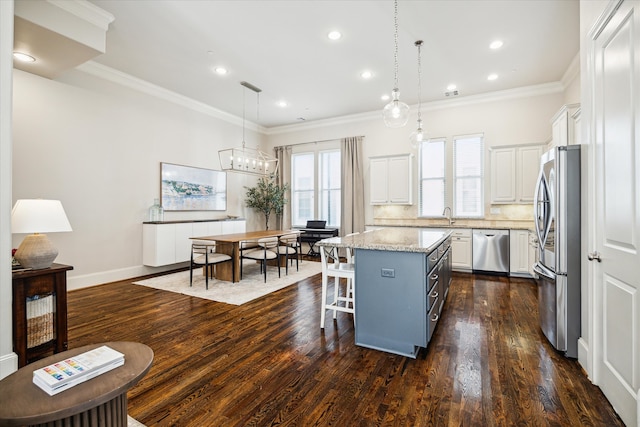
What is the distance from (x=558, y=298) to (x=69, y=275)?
6.15 metres

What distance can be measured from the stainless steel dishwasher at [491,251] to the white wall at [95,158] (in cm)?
590

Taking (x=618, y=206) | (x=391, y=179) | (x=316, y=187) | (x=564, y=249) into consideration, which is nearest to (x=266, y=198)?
(x=316, y=187)

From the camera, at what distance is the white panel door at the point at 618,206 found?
5.47ft

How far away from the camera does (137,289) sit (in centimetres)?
460

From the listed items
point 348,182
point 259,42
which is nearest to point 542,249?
point 259,42

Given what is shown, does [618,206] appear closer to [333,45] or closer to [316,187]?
[333,45]

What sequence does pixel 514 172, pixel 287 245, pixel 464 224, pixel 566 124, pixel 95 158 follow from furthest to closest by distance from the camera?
pixel 464 224 < pixel 514 172 < pixel 287 245 < pixel 95 158 < pixel 566 124

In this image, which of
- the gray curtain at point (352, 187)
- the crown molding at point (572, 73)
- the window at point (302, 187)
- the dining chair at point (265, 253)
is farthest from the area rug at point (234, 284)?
the crown molding at point (572, 73)

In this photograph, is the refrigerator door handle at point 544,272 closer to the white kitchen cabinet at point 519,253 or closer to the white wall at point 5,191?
the white kitchen cabinet at point 519,253

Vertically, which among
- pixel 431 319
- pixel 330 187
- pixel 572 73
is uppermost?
pixel 572 73

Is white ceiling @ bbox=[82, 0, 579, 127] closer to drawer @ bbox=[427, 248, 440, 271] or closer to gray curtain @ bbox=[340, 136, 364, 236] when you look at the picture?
gray curtain @ bbox=[340, 136, 364, 236]

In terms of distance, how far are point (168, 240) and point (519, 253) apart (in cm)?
642

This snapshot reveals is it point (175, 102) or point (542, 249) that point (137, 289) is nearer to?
point (175, 102)

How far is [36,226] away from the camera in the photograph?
2342mm
